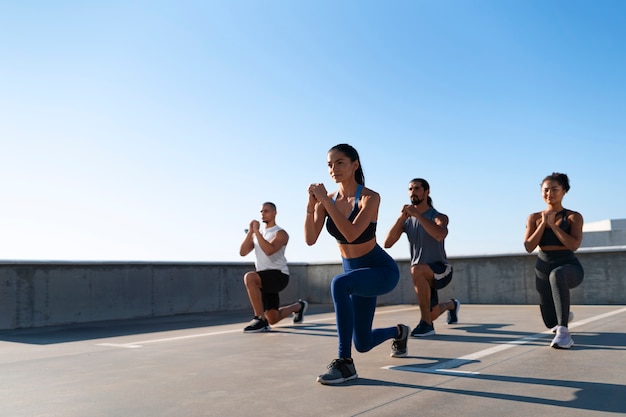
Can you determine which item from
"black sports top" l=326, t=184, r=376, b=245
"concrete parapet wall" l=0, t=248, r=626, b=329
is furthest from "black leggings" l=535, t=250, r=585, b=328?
"concrete parapet wall" l=0, t=248, r=626, b=329

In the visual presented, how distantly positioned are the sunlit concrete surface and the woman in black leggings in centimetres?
49

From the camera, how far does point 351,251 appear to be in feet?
12.4

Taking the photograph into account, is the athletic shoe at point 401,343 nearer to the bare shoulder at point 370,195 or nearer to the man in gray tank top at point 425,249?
the bare shoulder at point 370,195

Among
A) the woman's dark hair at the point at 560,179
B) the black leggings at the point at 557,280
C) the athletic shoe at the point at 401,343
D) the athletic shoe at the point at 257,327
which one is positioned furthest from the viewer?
the athletic shoe at the point at 257,327

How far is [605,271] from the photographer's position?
10656 mm

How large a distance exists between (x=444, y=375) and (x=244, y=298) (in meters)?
9.30

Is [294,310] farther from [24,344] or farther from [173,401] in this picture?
[173,401]

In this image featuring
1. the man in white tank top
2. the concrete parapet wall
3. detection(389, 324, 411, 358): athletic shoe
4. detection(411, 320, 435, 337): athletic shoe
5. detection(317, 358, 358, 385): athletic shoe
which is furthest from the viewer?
the concrete parapet wall

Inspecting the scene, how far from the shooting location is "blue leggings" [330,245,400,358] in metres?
3.56

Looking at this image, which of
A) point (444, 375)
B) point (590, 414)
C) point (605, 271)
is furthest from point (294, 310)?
point (605, 271)

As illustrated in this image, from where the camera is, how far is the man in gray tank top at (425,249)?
19.3 ft

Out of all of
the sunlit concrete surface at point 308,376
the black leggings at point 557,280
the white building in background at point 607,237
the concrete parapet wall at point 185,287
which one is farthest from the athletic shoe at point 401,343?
the white building in background at point 607,237

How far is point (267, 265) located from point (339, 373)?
13.2 ft

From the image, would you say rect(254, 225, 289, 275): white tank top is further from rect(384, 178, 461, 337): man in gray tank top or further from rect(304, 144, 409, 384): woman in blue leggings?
rect(304, 144, 409, 384): woman in blue leggings
